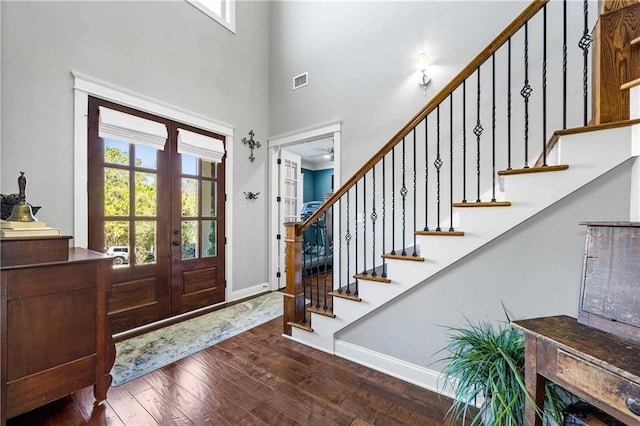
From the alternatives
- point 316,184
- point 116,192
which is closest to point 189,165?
point 116,192

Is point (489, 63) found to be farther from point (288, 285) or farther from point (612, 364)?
point (288, 285)

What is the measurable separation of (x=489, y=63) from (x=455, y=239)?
6.31 feet

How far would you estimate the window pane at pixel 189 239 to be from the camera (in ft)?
10.8

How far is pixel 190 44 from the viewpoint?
130 inches

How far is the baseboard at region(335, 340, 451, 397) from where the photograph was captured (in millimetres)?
1875

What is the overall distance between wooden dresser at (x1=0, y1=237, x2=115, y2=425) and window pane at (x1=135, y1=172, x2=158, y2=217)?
122cm

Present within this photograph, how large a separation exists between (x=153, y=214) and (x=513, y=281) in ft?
11.1

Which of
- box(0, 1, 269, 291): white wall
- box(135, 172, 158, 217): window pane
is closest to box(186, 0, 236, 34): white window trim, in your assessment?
box(0, 1, 269, 291): white wall

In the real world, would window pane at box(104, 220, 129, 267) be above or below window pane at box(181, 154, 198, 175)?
below

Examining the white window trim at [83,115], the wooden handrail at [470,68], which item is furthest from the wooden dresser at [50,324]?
the wooden handrail at [470,68]

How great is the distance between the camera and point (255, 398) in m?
1.80

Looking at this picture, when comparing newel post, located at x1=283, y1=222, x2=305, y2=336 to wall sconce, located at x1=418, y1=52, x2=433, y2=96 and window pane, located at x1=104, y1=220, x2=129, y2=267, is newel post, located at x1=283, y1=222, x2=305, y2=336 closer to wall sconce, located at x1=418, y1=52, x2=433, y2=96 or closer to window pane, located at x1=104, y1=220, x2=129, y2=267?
window pane, located at x1=104, y1=220, x2=129, y2=267

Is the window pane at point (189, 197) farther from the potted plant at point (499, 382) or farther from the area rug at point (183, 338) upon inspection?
the potted plant at point (499, 382)

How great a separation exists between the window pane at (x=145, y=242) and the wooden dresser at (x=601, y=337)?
331 cm
